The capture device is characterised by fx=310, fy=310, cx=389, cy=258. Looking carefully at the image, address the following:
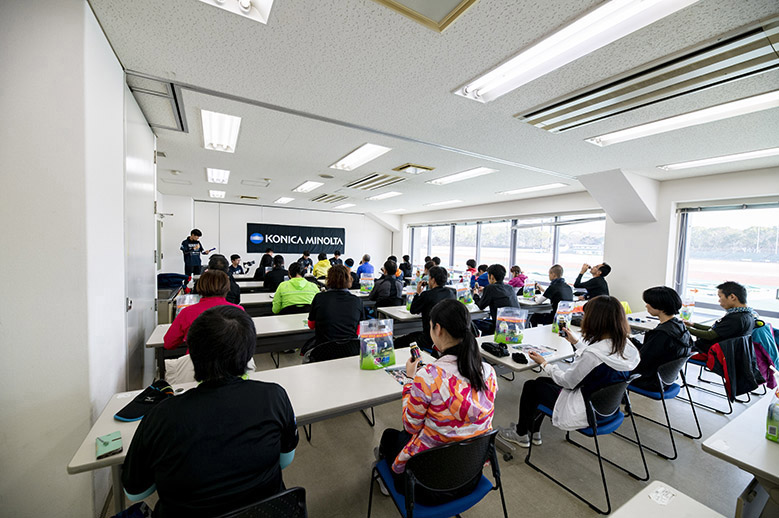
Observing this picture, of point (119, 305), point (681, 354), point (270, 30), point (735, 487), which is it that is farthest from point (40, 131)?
point (735, 487)

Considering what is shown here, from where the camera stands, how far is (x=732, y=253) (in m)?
4.70

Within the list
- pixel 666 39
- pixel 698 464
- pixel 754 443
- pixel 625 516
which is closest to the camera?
pixel 625 516

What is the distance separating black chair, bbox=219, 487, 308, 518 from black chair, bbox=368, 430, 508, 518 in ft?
1.35

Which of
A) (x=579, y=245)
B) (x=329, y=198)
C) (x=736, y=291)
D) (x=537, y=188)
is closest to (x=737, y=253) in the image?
(x=579, y=245)

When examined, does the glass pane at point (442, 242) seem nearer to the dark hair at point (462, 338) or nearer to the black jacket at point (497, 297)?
the black jacket at point (497, 297)

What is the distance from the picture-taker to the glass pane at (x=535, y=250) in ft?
24.2

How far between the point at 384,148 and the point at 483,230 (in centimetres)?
613

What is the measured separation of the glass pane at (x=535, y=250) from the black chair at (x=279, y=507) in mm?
7537

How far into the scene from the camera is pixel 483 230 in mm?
9297

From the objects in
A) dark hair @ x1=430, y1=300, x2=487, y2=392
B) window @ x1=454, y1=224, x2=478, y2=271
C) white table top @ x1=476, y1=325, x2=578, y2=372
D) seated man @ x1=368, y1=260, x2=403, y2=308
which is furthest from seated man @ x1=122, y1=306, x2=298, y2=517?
window @ x1=454, y1=224, x2=478, y2=271

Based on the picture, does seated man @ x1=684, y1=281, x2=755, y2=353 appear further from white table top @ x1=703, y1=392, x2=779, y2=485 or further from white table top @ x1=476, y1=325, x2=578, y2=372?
white table top @ x1=703, y1=392, x2=779, y2=485

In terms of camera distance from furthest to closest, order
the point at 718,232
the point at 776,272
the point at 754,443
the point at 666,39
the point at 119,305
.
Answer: the point at 718,232, the point at 776,272, the point at 119,305, the point at 666,39, the point at 754,443

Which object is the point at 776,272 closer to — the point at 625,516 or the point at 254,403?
the point at 625,516

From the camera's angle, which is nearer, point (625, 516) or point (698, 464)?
point (625, 516)
